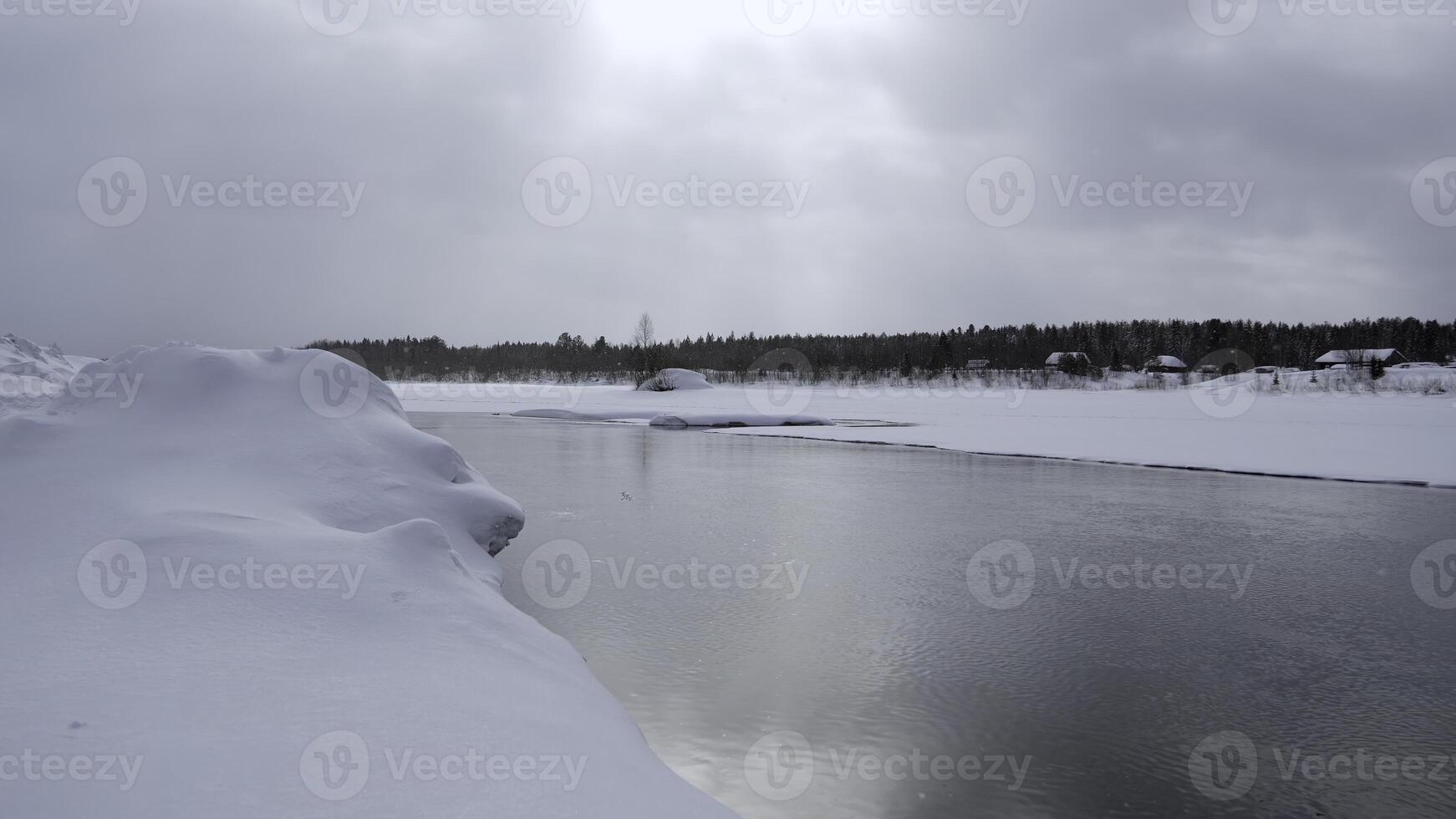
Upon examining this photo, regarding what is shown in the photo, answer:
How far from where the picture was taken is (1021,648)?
559 centimetres

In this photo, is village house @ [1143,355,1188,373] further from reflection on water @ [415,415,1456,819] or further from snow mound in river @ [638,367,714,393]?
Answer: reflection on water @ [415,415,1456,819]

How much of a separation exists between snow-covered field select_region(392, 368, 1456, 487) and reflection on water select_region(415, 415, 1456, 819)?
510 centimetres

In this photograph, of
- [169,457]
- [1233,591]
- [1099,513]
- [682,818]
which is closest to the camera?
[682,818]

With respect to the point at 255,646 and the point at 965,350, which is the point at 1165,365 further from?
the point at 255,646

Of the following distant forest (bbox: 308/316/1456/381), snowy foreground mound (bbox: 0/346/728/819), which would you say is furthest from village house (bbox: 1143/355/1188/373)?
snowy foreground mound (bbox: 0/346/728/819)

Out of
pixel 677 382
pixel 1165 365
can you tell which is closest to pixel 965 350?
pixel 1165 365

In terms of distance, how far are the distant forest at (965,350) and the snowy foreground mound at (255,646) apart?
58.4 m

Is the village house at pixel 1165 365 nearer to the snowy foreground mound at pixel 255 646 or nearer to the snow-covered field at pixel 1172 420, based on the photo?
the snow-covered field at pixel 1172 420

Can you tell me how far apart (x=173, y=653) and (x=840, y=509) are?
346 inches

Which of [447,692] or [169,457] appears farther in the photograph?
[169,457]

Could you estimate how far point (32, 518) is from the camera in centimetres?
432

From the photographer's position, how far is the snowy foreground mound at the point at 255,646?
7.47 ft

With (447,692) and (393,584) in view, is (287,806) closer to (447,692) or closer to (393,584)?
(447,692)

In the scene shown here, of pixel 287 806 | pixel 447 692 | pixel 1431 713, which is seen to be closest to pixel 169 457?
pixel 447 692
